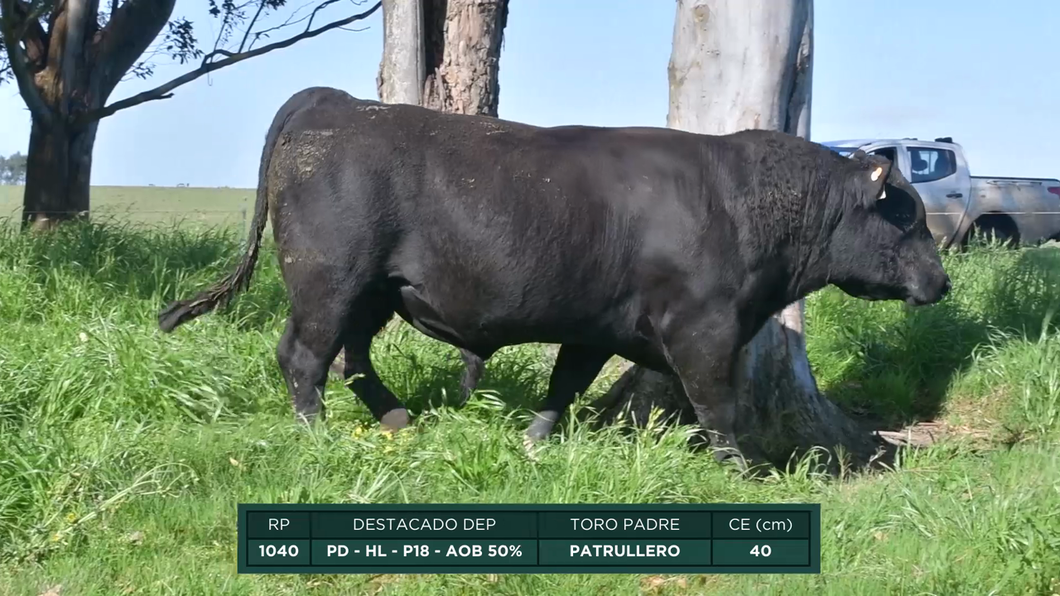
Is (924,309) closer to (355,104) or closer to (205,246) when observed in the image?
(355,104)

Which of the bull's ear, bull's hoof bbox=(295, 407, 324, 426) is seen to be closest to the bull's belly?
bull's hoof bbox=(295, 407, 324, 426)

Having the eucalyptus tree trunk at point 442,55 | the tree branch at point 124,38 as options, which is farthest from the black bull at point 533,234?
the tree branch at point 124,38

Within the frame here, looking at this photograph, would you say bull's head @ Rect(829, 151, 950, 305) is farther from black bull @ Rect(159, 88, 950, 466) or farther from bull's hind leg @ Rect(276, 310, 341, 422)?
bull's hind leg @ Rect(276, 310, 341, 422)

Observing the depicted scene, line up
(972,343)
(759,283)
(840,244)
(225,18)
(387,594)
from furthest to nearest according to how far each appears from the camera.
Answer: (225,18), (972,343), (840,244), (759,283), (387,594)

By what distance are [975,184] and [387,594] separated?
16510mm

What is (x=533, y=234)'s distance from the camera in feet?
20.1

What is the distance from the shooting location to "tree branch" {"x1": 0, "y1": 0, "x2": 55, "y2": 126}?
12.4 m

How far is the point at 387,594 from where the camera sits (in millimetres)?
4484

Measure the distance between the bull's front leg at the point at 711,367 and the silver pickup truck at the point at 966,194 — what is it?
508 inches

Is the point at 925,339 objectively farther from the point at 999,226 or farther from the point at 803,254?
the point at 999,226

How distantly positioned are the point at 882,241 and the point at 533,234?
6.79 feet

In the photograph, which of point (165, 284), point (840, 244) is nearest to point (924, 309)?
point (840, 244)

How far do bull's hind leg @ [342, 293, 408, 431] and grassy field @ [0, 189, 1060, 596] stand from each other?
138 millimetres
